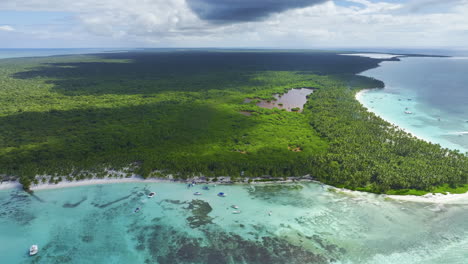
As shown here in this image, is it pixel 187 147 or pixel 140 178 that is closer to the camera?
pixel 140 178

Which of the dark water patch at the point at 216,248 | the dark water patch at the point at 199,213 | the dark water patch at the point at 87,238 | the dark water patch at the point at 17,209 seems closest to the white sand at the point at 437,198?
the dark water patch at the point at 216,248

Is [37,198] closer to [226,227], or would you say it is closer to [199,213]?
[199,213]

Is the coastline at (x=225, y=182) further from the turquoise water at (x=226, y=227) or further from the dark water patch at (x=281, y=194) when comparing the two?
the dark water patch at (x=281, y=194)

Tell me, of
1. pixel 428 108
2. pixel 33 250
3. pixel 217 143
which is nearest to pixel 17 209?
pixel 33 250

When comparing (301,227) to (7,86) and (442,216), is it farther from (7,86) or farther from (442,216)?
(7,86)

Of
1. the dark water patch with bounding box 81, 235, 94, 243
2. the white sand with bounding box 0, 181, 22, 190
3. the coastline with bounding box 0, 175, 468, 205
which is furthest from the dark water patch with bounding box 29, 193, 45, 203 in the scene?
the dark water patch with bounding box 81, 235, 94, 243

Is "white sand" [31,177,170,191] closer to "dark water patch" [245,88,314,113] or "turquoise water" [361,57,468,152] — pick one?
"dark water patch" [245,88,314,113]

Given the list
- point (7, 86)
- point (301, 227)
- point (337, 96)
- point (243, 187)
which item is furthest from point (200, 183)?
point (7, 86)
